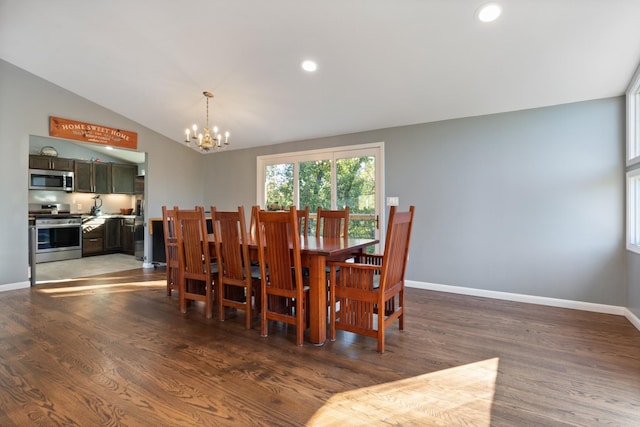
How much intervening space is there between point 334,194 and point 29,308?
13.0ft

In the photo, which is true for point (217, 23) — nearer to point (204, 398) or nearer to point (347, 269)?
point (347, 269)

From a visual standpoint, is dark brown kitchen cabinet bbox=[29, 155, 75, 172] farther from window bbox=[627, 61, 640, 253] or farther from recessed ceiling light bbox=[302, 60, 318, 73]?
window bbox=[627, 61, 640, 253]

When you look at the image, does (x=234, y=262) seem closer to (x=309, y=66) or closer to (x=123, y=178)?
(x=309, y=66)

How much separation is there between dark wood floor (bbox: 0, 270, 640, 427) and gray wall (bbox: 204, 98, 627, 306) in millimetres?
566

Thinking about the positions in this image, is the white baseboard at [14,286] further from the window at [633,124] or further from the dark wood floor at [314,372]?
the window at [633,124]

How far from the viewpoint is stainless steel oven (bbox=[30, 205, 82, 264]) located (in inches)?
238

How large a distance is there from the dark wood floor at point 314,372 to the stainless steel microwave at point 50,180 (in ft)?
13.8

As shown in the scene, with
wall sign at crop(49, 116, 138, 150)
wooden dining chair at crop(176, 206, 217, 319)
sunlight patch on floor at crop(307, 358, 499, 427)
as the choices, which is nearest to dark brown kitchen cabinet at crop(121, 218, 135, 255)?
wall sign at crop(49, 116, 138, 150)

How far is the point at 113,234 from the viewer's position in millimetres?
7289

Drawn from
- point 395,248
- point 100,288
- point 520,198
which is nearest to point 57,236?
point 100,288

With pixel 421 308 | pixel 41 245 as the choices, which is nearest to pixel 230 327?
pixel 421 308

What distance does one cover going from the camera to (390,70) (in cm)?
332

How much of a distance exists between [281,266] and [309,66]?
2.24 m

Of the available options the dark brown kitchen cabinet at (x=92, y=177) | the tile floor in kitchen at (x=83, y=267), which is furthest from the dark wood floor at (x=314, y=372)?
the dark brown kitchen cabinet at (x=92, y=177)
